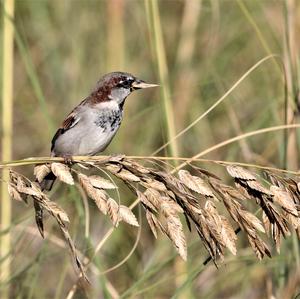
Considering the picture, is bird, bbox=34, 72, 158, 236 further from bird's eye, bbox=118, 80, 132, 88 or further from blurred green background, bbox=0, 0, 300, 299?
blurred green background, bbox=0, 0, 300, 299

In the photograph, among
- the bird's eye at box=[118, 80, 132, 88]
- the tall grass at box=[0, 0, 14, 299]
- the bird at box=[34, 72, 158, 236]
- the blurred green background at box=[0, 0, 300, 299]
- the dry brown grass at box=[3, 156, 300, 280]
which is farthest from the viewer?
the bird's eye at box=[118, 80, 132, 88]

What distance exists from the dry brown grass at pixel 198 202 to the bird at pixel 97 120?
3.96 ft

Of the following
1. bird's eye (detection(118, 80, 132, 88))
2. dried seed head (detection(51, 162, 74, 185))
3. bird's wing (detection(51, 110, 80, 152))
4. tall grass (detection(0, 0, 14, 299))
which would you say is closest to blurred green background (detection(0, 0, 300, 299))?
tall grass (detection(0, 0, 14, 299))

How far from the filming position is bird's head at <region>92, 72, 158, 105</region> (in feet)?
10.6

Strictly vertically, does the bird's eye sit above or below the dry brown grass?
above

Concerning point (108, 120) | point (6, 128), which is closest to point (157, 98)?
point (108, 120)

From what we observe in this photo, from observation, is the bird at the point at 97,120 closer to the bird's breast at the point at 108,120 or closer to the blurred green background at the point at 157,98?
the bird's breast at the point at 108,120

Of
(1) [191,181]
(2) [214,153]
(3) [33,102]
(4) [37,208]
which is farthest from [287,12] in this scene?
(3) [33,102]

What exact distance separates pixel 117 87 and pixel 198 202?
152cm

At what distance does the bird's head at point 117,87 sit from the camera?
3240mm

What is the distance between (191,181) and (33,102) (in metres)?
Result: 3.37

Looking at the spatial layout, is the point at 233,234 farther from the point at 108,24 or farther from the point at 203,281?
the point at 108,24

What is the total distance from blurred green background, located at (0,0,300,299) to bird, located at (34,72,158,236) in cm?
12

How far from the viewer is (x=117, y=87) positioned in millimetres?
3279
